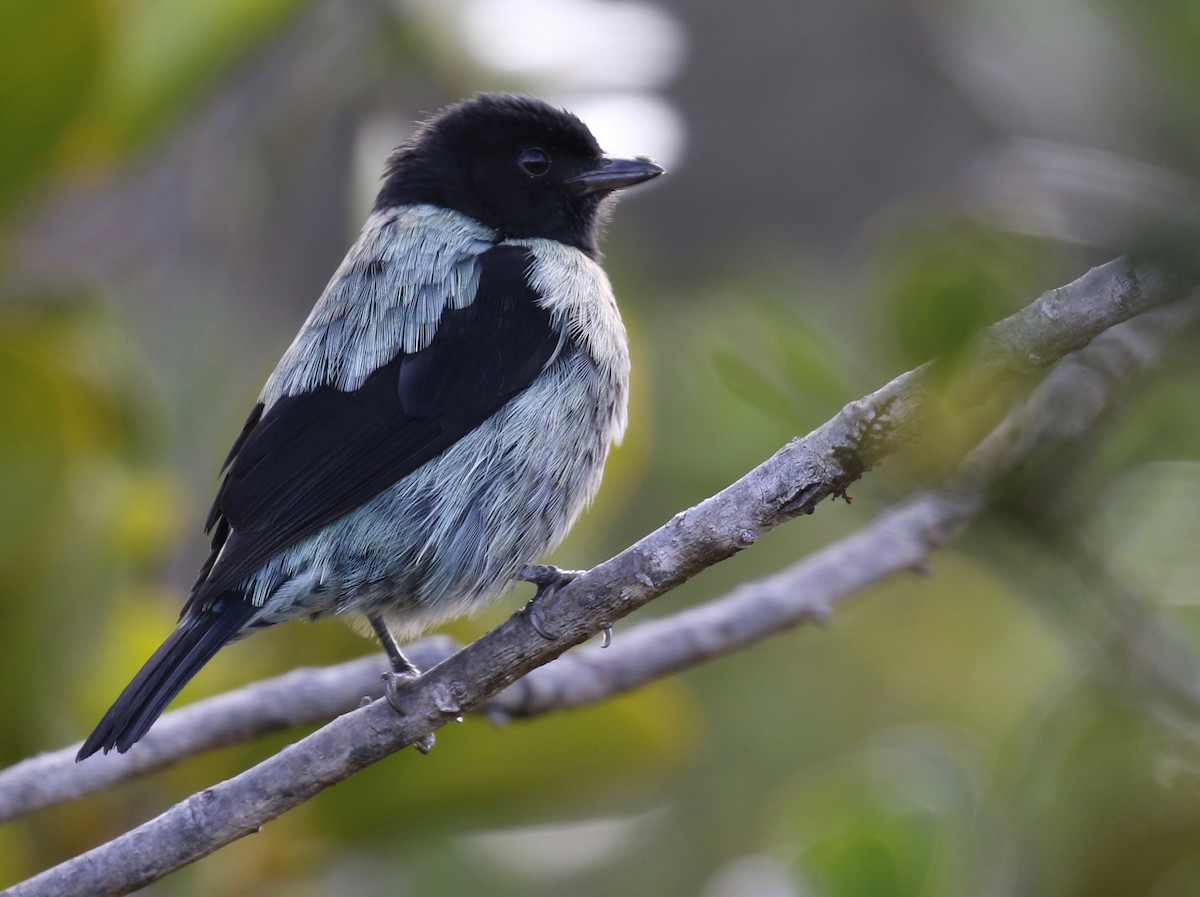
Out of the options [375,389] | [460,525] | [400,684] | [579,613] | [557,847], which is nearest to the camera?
[579,613]

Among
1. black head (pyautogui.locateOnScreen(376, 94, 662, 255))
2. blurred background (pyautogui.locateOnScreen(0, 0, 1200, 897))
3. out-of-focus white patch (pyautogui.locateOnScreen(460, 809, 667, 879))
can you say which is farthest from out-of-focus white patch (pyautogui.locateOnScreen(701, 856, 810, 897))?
black head (pyautogui.locateOnScreen(376, 94, 662, 255))

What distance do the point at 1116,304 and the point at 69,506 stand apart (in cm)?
215

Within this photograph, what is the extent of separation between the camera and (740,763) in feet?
14.4

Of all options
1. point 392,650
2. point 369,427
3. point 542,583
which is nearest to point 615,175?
point 369,427

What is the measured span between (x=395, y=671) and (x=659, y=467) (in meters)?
1.43

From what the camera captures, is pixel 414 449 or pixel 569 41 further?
pixel 569 41

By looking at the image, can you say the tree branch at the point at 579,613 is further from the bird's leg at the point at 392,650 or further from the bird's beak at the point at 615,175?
the bird's beak at the point at 615,175

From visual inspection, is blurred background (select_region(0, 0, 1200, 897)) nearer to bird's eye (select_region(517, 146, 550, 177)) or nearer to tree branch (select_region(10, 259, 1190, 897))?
tree branch (select_region(10, 259, 1190, 897))

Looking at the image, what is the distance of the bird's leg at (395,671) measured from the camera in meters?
2.48

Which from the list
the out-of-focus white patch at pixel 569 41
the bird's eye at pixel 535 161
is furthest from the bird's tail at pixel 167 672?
the out-of-focus white patch at pixel 569 41

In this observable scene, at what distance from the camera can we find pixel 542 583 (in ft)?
9.66

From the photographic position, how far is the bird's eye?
153 inches

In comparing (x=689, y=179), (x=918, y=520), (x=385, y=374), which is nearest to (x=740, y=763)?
(x=918, y=520)

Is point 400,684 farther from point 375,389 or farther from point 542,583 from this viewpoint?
point 375,389
